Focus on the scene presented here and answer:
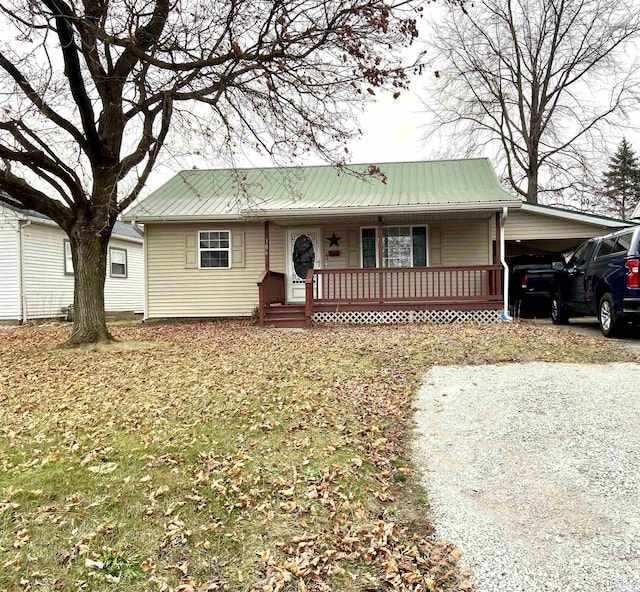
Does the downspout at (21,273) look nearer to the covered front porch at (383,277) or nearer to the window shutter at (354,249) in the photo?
the covered front porch at (383,277)

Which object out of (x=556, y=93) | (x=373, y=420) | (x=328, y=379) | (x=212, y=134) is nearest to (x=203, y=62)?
(x=212, y=134)

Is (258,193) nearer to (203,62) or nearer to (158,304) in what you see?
(158,304)

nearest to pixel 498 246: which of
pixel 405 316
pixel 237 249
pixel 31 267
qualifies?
pixel 405 316

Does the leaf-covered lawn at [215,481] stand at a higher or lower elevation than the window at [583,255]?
lower

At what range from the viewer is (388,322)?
40.0ft

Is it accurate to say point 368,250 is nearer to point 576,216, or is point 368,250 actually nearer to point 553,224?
point 553,224

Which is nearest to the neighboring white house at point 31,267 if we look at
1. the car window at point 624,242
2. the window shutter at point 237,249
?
the window shutter at point 237,249

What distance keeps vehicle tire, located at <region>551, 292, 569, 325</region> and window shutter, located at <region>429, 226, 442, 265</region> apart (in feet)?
10.1

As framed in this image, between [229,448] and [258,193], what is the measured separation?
1151 cm

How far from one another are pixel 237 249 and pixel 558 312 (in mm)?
8261

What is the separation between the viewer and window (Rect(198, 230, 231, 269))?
14086 millimetres

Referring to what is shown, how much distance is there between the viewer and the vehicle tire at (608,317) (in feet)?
27.5

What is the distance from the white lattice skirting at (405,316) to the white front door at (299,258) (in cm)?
184

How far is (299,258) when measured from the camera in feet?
46.0
